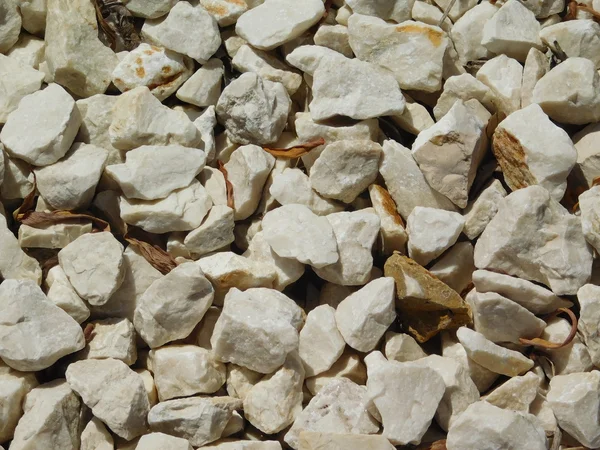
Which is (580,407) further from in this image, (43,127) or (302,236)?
(43,127)

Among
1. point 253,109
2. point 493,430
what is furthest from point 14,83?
point 493,430

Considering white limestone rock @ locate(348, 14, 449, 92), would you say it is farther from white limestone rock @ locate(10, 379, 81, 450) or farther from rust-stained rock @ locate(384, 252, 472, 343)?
white limestone rock @ locate(10, 379, 81, 450)

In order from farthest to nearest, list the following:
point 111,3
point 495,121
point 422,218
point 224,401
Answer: point 111,3 → point 495,121 → point 422,218 → point 224,401

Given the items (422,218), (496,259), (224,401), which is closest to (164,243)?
(224,401)

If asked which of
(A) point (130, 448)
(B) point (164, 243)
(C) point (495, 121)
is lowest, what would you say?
(A) point (130, 448)

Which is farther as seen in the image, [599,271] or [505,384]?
[599,271]

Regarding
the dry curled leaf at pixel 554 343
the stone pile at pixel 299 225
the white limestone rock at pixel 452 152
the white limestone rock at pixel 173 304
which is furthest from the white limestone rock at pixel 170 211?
the dry curled leaf at pixel 554 343

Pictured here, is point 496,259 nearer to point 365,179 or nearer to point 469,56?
point 365,179
